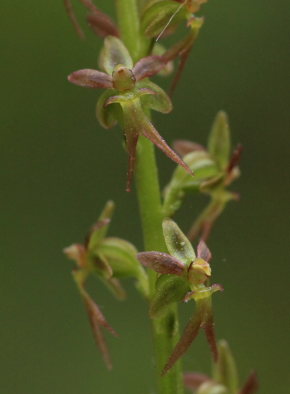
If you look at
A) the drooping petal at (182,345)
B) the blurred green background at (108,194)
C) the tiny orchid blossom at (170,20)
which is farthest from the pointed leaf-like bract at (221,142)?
the blurred green background at (108,194)

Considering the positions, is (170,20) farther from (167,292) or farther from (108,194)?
(108,194)

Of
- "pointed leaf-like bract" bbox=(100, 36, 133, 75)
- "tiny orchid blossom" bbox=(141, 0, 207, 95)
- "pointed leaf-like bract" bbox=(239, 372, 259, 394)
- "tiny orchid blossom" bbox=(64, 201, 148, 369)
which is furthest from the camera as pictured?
"pointed leaf-like bract" bbox=(239, 372, 259, 394)

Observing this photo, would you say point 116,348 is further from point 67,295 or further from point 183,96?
point 183,96

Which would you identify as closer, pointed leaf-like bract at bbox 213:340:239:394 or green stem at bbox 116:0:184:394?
green stem at bbox 116:0:184:394

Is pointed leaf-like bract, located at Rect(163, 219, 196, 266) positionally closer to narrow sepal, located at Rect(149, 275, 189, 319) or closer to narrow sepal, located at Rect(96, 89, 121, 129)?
narrow sepal, located at Rect(149, 275, 189, 319)

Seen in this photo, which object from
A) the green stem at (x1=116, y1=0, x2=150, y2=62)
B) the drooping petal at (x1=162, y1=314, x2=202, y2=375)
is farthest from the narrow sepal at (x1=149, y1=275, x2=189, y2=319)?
the green stem at (x1=116, y1=0, x2=150, y2=62)

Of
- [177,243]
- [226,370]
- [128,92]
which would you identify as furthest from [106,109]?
[226,370]
